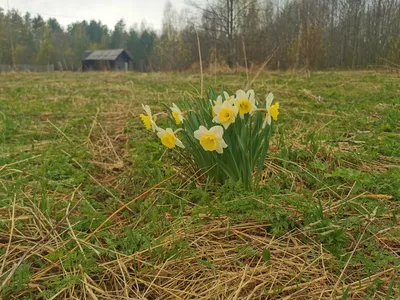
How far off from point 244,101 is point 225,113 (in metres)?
0.12

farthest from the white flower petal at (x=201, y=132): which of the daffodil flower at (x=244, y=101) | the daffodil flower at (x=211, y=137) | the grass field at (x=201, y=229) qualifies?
the grass field at (x=201, y=229)

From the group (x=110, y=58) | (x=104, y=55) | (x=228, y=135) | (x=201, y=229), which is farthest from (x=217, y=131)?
(x=104, y=55)

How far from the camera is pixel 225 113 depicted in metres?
1.34

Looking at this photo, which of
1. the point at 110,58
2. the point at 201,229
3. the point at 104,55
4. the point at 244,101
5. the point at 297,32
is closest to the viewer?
the point at 201,229

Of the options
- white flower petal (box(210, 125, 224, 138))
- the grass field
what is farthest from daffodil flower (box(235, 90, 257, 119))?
the grass field

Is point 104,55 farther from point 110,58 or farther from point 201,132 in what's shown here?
point 201,132

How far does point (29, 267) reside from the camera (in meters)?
1.04

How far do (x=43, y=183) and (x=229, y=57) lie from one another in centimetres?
1884

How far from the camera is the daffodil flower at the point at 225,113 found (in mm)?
1337

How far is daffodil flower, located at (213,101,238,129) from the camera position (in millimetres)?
1337

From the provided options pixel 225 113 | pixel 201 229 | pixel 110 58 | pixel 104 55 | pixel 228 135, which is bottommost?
pixel 201 229

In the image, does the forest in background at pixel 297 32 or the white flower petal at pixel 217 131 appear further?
the forest in background at pixel 297 32

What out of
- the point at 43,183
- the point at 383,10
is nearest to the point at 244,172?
the point at 43,183

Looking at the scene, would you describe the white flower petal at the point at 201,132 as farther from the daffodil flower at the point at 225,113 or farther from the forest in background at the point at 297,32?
the forest in background at the point at 297,32
